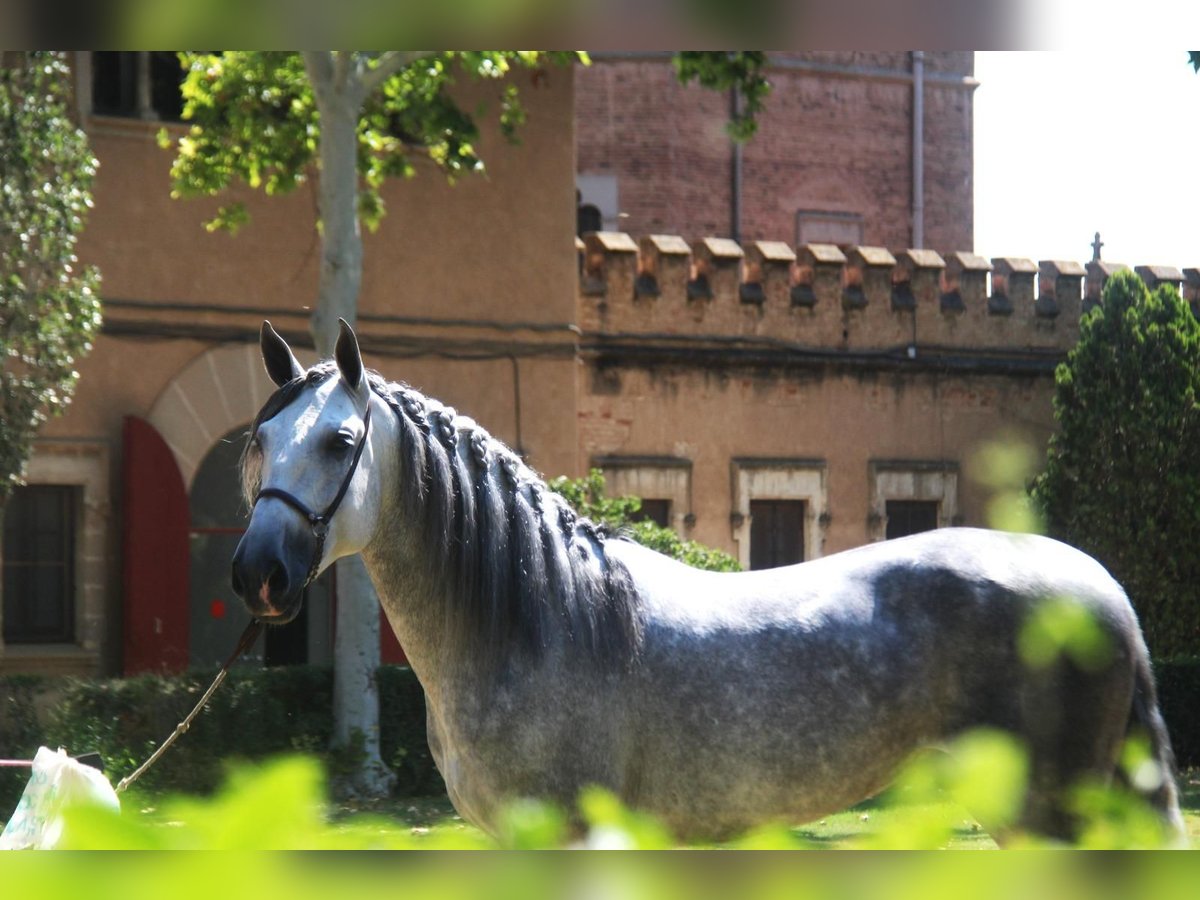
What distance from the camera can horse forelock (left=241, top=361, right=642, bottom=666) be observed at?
12.8ft

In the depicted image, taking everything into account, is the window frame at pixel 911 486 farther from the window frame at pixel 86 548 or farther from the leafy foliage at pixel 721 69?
the window frame at pixel 86 548

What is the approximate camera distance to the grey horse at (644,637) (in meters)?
3.83

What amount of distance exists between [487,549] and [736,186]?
2177cm

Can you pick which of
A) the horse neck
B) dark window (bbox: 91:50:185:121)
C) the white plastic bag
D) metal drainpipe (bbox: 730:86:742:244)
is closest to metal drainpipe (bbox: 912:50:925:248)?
metal drainpipe (bbox: 730:86:742:244)

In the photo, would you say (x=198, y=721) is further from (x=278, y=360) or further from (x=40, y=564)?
(x=278, y=360)

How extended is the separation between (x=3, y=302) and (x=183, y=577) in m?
3.79

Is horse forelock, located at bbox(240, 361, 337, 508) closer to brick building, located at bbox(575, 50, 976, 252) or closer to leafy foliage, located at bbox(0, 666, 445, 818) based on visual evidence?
leafy foliage, located at bbox(0, 666, 445, 818)

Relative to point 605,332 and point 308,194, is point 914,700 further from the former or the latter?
point 605,332

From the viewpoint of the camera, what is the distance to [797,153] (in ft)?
84.5

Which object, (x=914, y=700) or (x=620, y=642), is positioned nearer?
(x=620, y=642)

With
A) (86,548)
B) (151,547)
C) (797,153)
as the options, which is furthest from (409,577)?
(797,153)

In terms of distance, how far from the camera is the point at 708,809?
4.01 metres

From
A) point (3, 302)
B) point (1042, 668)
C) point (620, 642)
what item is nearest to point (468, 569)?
point (620, 642)

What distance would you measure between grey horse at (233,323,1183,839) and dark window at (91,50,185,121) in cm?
1177
